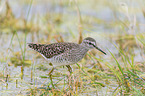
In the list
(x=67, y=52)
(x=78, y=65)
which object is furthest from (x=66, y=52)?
(x=78, y=65)

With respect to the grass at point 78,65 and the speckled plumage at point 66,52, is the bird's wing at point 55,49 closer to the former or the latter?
the speckled plumage at point 66,52

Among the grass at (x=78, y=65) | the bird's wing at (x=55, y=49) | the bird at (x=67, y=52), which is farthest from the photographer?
the bird's wing at (x=55, y=49)

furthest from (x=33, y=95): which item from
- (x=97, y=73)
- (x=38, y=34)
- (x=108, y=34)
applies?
(x=108, y=34)

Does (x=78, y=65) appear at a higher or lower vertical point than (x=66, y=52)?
lower

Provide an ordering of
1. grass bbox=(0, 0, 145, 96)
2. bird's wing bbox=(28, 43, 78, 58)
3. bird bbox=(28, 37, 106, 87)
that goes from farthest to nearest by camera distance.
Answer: bird's wing bbox=(28, 43, 78, 58), bird bbox=(28, 37, 106, 87), grass bbox=(0, 0, 145, 96)

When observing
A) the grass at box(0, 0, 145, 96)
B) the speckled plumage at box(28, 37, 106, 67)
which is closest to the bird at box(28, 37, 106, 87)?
the speckled plumage at box(28, 37, 106, 67)

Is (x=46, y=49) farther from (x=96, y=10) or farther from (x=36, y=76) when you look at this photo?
(x=96, y=10)

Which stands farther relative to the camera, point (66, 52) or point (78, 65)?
point (78, 65)

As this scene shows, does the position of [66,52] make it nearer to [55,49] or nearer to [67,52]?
[67,52]

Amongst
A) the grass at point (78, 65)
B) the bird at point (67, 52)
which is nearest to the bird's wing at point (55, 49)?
the bird at point (67, 52)

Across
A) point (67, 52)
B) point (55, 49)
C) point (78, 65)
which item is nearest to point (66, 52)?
point (67, 52)

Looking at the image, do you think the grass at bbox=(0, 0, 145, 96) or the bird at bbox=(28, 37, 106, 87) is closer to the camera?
the grass at bbox=(0, 0, 145, 96)

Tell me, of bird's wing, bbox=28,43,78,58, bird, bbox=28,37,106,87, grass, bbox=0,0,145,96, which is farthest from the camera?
bird's wing, bbox=28,43,78,58

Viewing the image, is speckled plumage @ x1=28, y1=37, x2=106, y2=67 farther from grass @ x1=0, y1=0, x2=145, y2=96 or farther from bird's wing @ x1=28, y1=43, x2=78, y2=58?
grass @ x1=0, y1=0, x2=145, y2=96
